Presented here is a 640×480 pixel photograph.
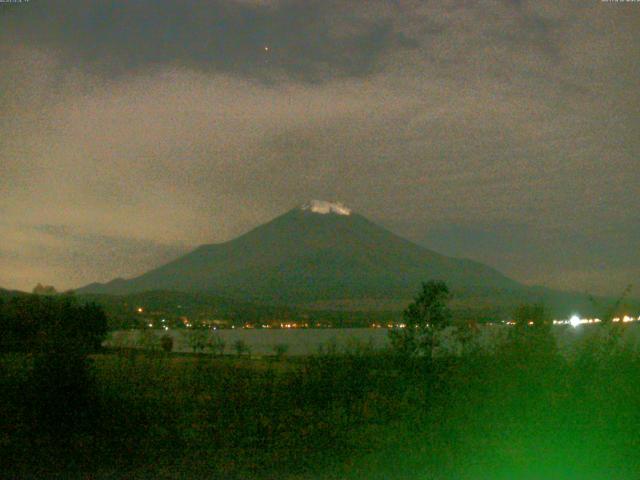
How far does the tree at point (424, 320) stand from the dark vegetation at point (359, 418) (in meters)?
1.26

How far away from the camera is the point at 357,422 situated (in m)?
12.4

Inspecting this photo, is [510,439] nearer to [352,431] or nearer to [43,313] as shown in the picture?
[352,431]

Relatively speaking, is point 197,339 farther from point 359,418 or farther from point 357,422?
point 357,422

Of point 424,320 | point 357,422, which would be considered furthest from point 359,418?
point 424,320

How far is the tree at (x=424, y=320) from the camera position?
663 inches

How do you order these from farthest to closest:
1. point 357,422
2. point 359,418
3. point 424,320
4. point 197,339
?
point 197,339
point 424,320
point 359,418
point 357,422

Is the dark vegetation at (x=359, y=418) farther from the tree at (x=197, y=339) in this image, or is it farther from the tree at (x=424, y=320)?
the tree at (x=197, y=339)

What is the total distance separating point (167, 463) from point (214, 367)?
30.0 ft

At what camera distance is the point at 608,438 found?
994cm

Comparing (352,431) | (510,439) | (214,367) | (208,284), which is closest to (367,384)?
(352,431)

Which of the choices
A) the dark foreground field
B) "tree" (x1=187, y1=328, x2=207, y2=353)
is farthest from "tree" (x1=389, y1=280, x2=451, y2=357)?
"tree" (x1=187, y1=328, x2=207, y2=353)

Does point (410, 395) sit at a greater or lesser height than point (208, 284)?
lesser

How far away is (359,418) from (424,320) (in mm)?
5580

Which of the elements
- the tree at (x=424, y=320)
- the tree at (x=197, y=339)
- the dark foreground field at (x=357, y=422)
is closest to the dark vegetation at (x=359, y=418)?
the dark foreground field at (x=357, y=422)
